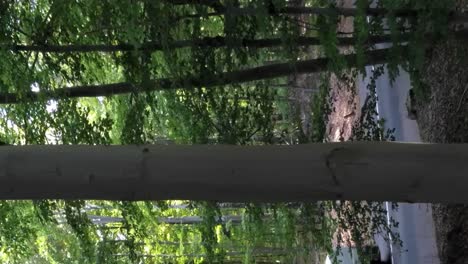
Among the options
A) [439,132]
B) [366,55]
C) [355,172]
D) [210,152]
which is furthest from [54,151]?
[439,132]

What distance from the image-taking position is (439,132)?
204 inches

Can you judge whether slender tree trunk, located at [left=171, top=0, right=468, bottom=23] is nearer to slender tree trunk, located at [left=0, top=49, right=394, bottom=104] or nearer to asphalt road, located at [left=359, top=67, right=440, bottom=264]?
slender tree trunk, located at [left=0, top=49, right=394, bottom=104]

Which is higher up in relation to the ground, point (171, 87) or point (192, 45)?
point (192, 45)

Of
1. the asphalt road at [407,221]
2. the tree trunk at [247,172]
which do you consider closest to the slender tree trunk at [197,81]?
the tree trunk at [247,172]

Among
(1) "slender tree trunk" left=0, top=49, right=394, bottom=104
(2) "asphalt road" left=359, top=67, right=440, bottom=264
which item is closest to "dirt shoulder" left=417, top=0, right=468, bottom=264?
(2) "asphalt road" left=359, top=67, right=440, bottom=264

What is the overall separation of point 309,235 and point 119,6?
6.95 feet

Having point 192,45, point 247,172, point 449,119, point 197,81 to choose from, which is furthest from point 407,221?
point 247,172

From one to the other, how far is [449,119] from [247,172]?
322 centimetres

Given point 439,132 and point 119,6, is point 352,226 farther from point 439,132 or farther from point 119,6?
point 119,6

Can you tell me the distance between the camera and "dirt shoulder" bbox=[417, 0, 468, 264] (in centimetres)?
476

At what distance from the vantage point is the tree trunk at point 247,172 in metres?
2.24

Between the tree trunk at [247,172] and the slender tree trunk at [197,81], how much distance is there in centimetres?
116

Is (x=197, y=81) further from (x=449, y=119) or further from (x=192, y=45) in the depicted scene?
(x=449, y=119)

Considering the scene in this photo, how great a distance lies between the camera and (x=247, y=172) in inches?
89.7
